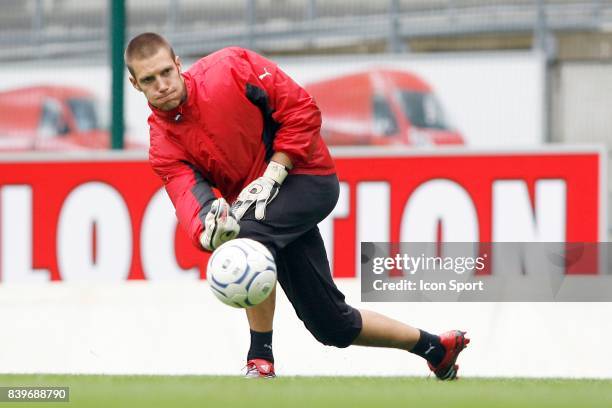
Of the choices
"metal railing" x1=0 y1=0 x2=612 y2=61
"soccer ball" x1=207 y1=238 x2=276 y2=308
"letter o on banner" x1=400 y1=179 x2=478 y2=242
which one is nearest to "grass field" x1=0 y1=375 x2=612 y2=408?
"soccer ball" x1=207 y1=238 x2=276 y2=308

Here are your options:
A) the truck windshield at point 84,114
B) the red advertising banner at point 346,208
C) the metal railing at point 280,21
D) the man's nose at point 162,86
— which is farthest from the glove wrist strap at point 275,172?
the truck windshield at point 84,114

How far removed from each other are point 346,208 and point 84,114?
196 inches

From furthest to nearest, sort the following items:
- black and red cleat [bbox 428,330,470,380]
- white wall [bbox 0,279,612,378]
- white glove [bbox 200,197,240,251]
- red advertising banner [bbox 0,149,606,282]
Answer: red advertising banner [bbox 0,149,606,282]
white wall [bbox 0,279,612,378]
black and red cleat [bbox 428,330,470,380]
white glove [bbox 200,197,240,251]

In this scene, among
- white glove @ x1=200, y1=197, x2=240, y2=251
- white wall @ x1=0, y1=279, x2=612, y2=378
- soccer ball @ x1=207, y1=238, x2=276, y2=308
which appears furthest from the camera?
white wall @ x1=0, y1=279, x2=612, y2=378

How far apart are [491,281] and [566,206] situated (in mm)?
1036

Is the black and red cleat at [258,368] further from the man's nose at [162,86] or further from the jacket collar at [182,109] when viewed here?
the man's nose at [162,86]

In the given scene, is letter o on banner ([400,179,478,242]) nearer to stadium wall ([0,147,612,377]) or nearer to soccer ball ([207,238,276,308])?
stadium wall ([0,147,612,377])

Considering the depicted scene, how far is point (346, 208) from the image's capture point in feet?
30.3

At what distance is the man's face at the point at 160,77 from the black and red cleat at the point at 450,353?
5.52 ft

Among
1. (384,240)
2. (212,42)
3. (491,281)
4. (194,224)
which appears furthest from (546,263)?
(212,42)

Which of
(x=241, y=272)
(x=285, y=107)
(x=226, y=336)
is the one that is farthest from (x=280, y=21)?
(x=241, y=272)

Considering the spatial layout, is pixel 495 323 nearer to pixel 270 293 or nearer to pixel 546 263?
pixel 546 263

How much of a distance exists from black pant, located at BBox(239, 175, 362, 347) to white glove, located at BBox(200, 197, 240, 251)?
11 cm

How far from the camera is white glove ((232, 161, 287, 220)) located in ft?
19.6
